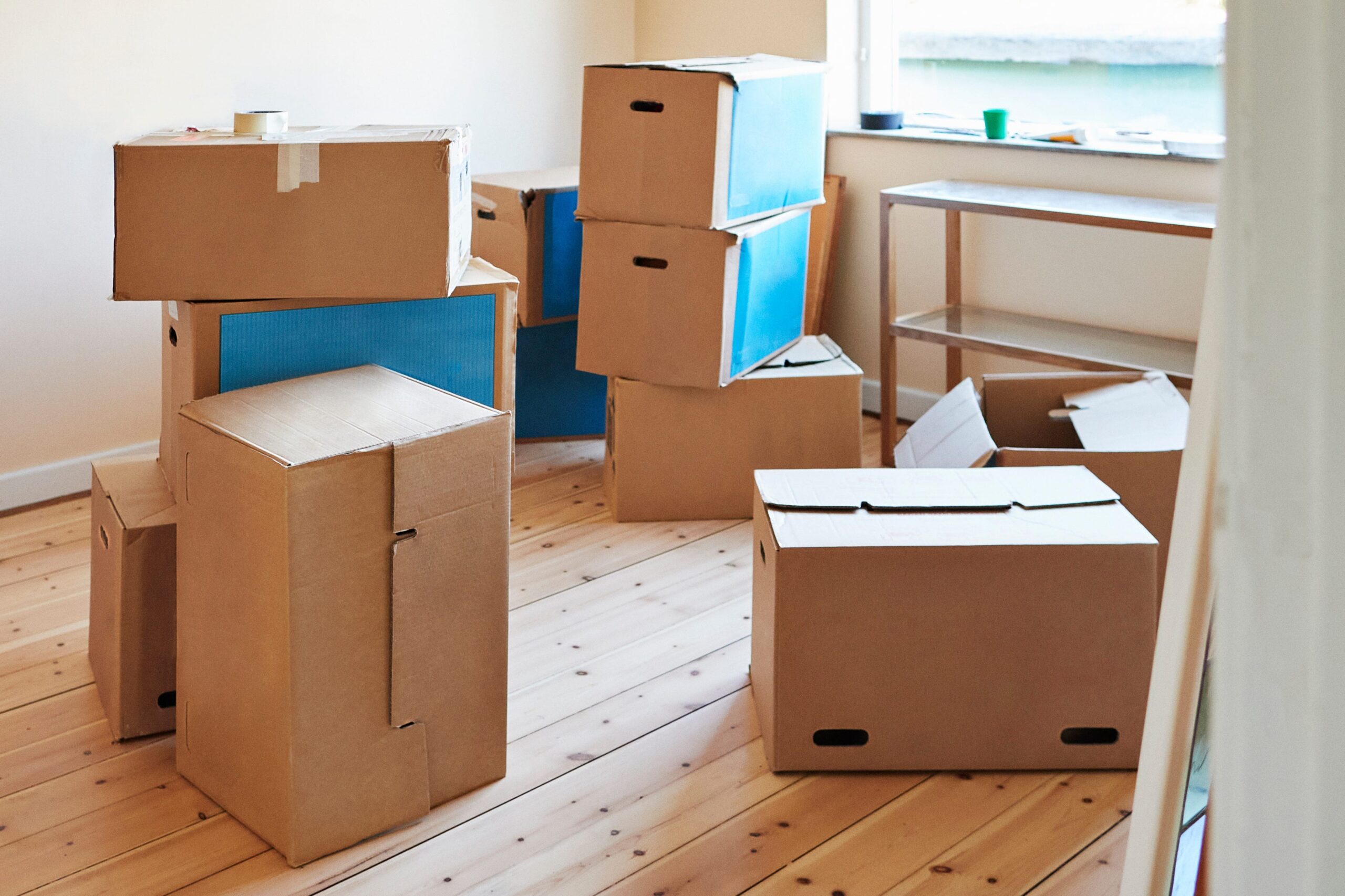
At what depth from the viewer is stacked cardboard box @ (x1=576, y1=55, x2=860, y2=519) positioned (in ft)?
7.80

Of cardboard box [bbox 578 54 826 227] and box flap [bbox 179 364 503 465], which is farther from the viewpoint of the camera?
cardboard box [bbox 578 54 826 227]

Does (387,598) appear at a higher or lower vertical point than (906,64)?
lower

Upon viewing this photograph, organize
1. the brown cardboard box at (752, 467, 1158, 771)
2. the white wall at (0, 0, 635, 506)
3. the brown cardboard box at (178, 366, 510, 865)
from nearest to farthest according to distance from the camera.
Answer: the brown cardboard box at (178, 366, 510, 865) → the brown cardboard box at (752, 467, 1158, 771) → the white wall at (0, 0, 635, 506)

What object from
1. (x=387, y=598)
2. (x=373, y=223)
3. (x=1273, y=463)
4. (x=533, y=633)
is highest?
(x=373, y=223)

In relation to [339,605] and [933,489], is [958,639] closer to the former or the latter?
[933,489]

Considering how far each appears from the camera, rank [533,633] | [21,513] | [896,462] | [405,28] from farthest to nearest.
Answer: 1. [405,28]
2. [21,513]
3. [896,462]
4. [533,633]

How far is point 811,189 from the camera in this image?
2758 millimetres

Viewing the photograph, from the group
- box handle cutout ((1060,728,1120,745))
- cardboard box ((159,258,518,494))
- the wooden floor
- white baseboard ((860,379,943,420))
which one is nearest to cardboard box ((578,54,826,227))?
cardboard box ((159,258,518,494))

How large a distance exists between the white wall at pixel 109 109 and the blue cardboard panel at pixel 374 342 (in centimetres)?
123

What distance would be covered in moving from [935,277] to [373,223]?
1979 mm

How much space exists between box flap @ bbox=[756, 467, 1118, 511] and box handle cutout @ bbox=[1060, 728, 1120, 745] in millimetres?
319

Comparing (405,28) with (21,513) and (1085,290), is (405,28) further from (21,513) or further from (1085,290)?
(1085,290)

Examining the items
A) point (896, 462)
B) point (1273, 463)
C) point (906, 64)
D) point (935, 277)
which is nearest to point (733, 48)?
point (906, 64)

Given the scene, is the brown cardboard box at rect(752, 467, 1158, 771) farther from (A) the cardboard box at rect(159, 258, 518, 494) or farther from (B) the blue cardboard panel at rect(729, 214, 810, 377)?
(B) the blue cardboard panel at rect(729, 214, 810, 377)
